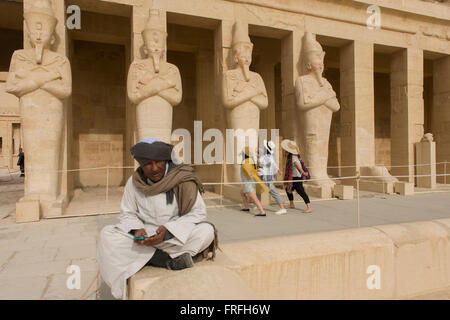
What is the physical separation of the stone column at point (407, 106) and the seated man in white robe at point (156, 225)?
9.61 meters

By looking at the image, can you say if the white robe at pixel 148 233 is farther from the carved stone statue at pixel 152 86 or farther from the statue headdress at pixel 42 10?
the statue headdress at pixel 42 10

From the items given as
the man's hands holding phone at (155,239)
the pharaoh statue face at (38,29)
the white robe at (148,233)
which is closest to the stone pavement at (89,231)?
the white robe at (148,233)

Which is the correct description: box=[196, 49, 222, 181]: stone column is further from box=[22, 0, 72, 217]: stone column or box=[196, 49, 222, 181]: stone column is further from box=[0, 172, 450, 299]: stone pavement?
box=[22, 0, 72, 217]: stone column

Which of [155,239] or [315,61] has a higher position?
[315,61]

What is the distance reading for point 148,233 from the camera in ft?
6.93

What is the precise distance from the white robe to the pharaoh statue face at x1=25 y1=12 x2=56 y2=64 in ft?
15.8

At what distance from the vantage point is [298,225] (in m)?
4.55

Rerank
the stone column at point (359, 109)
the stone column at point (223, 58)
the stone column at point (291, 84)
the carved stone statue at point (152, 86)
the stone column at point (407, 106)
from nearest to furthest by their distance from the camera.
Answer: the carved stone statue at point (152, 86) < the stone column at point (223, 58) < the stone column at point (291, 84) < the stone column at point (359, 109) < the stone column at point (407, 106)

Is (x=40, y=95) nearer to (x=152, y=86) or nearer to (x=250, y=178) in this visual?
(x=152, y=86)

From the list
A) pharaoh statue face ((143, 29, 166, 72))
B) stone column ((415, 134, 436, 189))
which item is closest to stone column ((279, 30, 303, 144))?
pharaoh statue face ((143, 29, 166, 72))

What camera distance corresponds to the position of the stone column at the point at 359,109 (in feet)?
29.6

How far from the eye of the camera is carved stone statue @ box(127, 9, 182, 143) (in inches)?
244

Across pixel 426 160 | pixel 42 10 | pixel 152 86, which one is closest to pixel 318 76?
pixel 152 86

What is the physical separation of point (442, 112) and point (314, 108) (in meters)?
6.48
